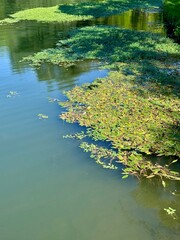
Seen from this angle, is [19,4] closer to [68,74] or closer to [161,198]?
[68,74]

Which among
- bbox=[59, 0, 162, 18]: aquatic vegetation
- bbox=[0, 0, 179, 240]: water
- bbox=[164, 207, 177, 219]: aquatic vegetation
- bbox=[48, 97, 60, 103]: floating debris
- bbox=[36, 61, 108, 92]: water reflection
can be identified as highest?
bbox=[59, 0, 162, 18]: aquatic vegetation

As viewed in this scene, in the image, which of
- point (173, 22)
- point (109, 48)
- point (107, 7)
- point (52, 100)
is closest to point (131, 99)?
point (52, 100)

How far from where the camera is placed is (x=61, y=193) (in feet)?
21.6

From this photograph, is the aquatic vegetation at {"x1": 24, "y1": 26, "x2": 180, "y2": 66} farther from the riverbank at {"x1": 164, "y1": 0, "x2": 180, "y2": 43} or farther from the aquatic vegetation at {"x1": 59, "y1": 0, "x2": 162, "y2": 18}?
the aquatic vegetation at {"x1": 59, "y1": 0, "x2": 162, "y2": 18}

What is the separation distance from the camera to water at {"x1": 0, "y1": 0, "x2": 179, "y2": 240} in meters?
5.69

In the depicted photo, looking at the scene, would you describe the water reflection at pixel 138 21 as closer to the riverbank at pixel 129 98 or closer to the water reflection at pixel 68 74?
the riverbank at pixel 129 98

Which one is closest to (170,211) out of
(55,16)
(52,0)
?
(55,16)

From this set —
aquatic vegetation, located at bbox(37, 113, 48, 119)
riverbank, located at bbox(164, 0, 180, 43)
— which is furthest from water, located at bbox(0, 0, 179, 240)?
riverbank, located at bbox(164, 0, 180, 43)

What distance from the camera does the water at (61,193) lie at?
5.69 m

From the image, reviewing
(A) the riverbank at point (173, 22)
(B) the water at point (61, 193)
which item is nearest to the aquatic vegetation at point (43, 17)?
(A) the riverbank at point (173, 22)

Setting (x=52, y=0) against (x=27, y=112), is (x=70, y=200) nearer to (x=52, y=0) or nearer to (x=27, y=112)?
(x=27, y=112)

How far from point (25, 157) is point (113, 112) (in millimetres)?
3250

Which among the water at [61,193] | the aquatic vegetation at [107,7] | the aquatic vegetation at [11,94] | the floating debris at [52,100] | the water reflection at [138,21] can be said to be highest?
the aquatic vegetation at [107,7]

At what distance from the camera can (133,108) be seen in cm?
988
